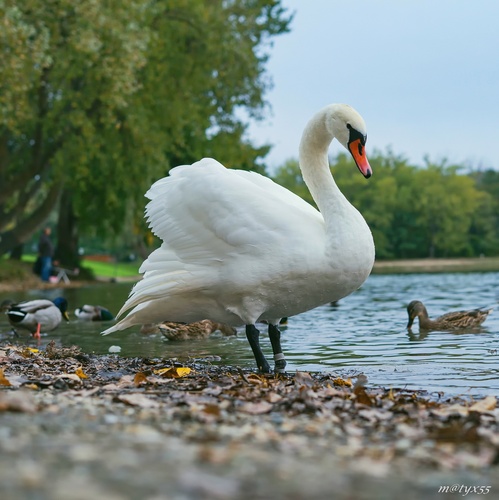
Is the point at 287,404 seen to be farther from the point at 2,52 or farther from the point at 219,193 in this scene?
the point at 2,52

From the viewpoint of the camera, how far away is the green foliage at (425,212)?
90812 millimetres

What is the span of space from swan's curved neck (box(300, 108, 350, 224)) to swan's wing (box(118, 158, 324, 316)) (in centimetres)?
28

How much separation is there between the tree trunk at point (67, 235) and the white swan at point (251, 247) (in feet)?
106

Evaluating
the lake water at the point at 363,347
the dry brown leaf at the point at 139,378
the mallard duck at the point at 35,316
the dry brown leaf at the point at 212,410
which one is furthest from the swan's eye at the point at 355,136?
the mallard duck at the point at 35,316

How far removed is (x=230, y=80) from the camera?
34.9 meters

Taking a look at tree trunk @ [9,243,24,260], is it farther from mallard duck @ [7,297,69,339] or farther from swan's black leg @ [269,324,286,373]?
swan's black leg @ [269,324,286,373]

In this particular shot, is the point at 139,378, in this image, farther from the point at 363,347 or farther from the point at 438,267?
the point at 438,267

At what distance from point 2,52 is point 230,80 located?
1301 cm

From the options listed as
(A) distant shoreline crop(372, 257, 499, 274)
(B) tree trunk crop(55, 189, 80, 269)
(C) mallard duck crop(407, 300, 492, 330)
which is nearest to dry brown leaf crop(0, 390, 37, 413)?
(C) mallard duck crop(407, 300, 492, 330)

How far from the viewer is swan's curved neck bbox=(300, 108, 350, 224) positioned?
27.0 feet

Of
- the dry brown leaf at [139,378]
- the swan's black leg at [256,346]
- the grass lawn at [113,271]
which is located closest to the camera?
the dry brown leaf at [139,378]

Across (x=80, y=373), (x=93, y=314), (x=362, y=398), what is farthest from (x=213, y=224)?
(x=93, y=314)

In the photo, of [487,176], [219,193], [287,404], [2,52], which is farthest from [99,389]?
[487,176]

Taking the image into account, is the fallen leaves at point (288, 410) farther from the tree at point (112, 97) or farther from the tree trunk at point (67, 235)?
the tree trunk at point (67, 235)
